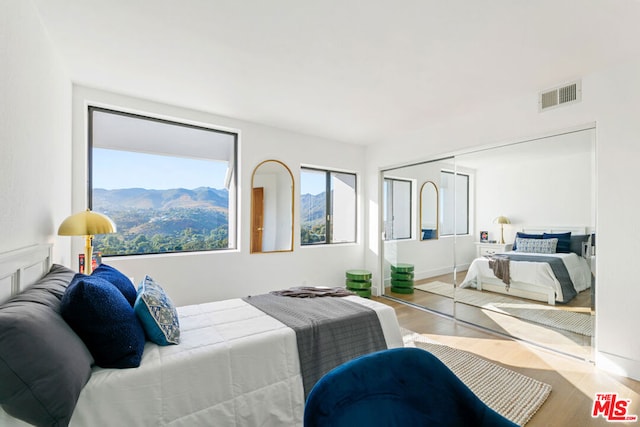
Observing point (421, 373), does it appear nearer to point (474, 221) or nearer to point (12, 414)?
point (12, 414)

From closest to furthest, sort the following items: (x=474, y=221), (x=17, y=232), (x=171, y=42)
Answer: (x=17, y=232)
(x=171, y=42)
(x=474, y=221)

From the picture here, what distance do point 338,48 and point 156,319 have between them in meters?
2.28

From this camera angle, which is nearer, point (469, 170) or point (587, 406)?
point (587, 406)

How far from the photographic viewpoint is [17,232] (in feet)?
5.08

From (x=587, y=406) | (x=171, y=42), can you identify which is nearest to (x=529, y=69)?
(x=587, y=406)

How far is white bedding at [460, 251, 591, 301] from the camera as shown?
2.79m

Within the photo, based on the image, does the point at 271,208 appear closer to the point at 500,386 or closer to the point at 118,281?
the point at 118,281

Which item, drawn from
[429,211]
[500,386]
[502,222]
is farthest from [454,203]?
[500,386]

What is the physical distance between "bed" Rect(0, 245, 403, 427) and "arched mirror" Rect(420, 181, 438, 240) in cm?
310

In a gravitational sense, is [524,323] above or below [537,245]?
below

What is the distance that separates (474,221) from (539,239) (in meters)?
0.70

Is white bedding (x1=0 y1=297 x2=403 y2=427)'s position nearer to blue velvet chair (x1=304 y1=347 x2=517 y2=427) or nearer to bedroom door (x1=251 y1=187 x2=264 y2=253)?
blue velvet chair (x1=304 y1=347 x2=517 y2=427)

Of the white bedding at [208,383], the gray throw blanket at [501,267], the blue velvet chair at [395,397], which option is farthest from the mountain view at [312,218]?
the blue velvet chair at [395,397]

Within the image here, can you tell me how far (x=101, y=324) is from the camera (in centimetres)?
136
